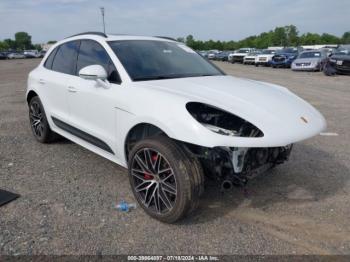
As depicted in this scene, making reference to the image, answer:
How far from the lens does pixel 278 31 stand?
3964 inches

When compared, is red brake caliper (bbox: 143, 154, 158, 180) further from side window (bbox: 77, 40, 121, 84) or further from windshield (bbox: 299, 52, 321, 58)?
windshield (bbox: 299, 52, 321, 58)

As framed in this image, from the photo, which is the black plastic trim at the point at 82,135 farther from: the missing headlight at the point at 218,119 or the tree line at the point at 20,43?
the tree line at the point at 20,43

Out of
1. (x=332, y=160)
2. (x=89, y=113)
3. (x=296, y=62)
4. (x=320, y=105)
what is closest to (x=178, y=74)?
(x=89, y=113)

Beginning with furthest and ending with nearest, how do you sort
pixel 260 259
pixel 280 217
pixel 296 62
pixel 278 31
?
1. pixel 278 31
2. pixel 296 62
3. pixel 280 217
4. pixel 260 259

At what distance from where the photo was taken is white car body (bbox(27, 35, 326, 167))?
2938mm

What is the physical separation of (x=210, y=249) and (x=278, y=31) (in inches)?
4186

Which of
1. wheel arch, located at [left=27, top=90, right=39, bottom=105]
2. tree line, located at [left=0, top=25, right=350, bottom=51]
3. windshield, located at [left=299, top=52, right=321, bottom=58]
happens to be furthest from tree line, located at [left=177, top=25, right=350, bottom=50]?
wheel arch, located at [left=27, top=90, right=39, bottom=105]

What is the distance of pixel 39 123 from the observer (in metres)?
5.64

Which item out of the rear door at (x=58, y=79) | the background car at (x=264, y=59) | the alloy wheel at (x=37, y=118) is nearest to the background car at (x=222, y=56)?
the background car at (x=264, y=59)

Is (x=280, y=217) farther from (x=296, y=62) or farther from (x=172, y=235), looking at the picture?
(x=296, y=62)

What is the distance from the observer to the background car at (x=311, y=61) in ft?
73.2

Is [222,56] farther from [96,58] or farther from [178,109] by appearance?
[178,109]

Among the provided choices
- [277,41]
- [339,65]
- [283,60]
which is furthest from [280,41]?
[339,65]

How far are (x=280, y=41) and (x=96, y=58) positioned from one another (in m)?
102
